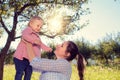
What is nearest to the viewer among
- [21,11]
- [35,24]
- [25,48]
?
[35,24]

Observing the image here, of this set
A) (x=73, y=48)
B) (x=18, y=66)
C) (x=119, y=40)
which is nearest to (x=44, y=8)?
(x=18, y=66)

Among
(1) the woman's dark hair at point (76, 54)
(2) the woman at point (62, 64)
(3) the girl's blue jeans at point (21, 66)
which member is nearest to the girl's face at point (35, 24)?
(3) the girl's blue jeans at point (21, 66)

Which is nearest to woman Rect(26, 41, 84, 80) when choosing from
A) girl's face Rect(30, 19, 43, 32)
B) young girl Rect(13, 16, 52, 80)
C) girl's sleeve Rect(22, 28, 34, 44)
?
girl's sleeve Rect(22, 28, 34, 44)

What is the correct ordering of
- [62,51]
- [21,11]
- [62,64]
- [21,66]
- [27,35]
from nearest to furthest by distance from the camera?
[62,64] < [62,51] < [27,35] < [21,66] < [21,11]

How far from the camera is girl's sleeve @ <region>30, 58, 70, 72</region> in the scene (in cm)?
580

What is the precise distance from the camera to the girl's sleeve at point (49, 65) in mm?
5801

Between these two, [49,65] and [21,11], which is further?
[21,11]

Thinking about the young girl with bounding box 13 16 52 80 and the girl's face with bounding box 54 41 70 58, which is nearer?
the girl's face with bounding box 54 41 70 58

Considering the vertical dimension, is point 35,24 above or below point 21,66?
above

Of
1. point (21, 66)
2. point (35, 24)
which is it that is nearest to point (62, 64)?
point (35, 24)

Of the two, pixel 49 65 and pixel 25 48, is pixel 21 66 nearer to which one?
pixel 25 48

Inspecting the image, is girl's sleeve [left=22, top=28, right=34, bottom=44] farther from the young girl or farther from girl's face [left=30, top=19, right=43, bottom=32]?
girl's face [left=30, top=19, right=43, bottom=32]

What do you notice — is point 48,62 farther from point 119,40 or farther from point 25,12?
point 119,40

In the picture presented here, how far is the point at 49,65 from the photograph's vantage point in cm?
582
